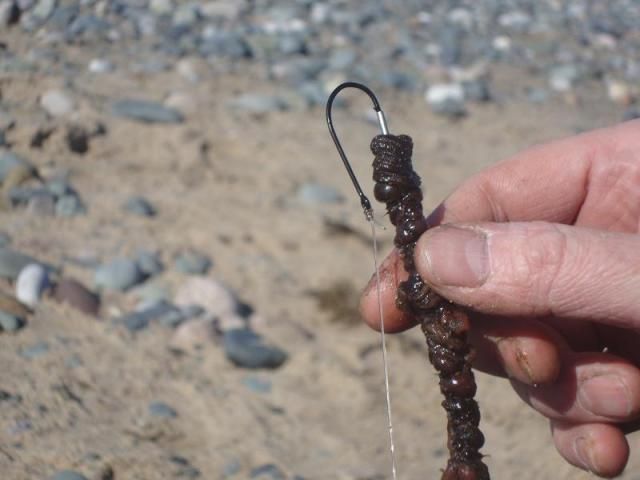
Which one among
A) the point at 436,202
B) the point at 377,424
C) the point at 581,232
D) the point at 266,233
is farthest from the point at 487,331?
the point at 436,202

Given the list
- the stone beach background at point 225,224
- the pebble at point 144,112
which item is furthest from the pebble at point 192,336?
the pebble at point 144,112

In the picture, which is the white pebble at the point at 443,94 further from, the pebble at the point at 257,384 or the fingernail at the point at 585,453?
the fingernail at the point at 585,453

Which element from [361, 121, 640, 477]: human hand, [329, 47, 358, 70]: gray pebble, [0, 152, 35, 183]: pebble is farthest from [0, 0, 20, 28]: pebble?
[361, 121, 640, 477]: human hand

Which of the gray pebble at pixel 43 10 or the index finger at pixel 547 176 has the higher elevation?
the index finger at pixel 547 176

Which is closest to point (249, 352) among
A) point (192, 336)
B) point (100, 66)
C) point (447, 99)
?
point (192, 336)

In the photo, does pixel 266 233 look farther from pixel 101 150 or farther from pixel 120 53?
pixel 120 53

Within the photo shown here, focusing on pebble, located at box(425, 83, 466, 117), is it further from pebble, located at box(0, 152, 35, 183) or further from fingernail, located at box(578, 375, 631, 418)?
fingernail, located at box(578, 375, 631, 418)
